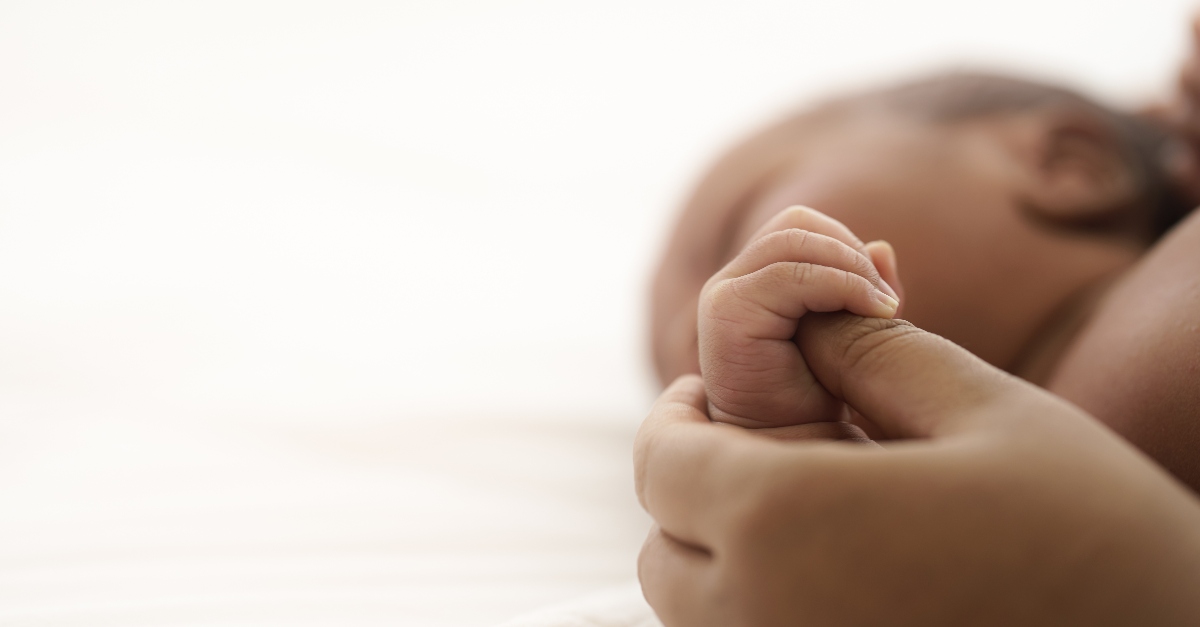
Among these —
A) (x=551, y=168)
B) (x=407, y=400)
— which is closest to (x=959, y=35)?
(x=551, y=168)

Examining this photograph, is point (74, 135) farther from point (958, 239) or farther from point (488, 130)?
point (958, 239)

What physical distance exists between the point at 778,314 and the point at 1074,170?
0.68 metres

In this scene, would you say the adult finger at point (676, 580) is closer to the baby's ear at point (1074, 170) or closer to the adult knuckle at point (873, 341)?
the adult knuckle at point (873, 341)

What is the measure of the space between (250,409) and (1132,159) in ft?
3.56

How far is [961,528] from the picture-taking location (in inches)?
15.1

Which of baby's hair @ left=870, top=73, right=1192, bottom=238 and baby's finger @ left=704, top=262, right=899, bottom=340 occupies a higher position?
baby's hair @ left=870, top=73, right=1192, bottom=238

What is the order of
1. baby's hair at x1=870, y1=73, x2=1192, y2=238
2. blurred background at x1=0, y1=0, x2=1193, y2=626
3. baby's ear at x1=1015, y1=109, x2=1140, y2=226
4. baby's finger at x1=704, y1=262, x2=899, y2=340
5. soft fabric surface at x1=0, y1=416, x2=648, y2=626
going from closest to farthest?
baby's finger at x1=704, y1=262, x2=899, y2=340 < soft fabric surface at x1=0, y1=416, x2=648, y2=626 < blurred background at x1=0, y1=0, x2=1193, y2=626 < baby's ear at x1=1015, y1=109, x2=1140, y2=226 < baby's hair at x1=870, y1=73, x2=1192, y2=238

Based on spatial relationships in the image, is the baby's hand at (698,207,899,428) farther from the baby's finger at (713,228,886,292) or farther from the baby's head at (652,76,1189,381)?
the baby's head at (652,76,1189,381)

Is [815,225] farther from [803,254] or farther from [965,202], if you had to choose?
[965,202]

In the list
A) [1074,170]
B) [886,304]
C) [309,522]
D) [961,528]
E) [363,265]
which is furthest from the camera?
[363,265]

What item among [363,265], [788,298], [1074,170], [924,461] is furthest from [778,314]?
[363,265]

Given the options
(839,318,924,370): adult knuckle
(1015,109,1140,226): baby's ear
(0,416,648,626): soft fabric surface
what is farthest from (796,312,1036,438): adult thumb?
(1015,109,1140,226): baby's ear

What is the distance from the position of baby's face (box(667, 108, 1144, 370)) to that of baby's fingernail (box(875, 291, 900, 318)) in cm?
30

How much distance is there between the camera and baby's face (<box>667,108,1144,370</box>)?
0.81 metres
